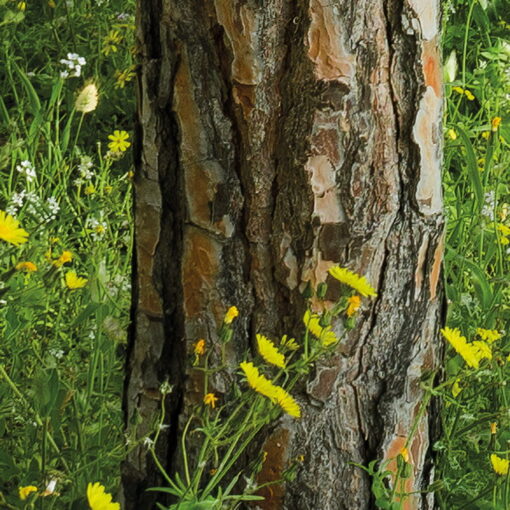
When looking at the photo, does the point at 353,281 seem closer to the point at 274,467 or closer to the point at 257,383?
the point at 257,383

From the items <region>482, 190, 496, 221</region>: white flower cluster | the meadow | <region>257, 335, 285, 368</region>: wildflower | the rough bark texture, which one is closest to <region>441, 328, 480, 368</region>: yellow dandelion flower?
the meadow

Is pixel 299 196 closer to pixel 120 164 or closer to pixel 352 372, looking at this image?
pixel 352 372

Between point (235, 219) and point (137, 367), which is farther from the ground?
point (235, 219)

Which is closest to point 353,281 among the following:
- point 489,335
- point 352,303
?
point 352,303

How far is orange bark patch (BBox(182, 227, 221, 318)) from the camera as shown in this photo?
67.4 inches

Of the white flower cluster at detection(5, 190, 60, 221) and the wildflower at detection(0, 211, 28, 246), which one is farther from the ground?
the wildflower at detection(0, 211, 28, 246)

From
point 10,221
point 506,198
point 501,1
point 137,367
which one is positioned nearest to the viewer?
point 10,221

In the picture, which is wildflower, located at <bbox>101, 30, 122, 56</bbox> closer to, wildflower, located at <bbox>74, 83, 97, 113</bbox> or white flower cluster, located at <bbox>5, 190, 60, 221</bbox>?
white flower cluster, located at <bbox>5, 190, 60, 221</bbox>

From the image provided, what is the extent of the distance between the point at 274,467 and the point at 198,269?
1.10ft

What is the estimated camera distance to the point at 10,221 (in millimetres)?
1482

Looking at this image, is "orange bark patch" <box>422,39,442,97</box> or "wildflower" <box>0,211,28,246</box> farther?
"orange bark patch" <box>422,39,442,97</box>

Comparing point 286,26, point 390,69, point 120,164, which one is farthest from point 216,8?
point 120,164

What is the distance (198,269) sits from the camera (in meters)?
1.73

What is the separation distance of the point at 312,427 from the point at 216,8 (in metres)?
0.66
